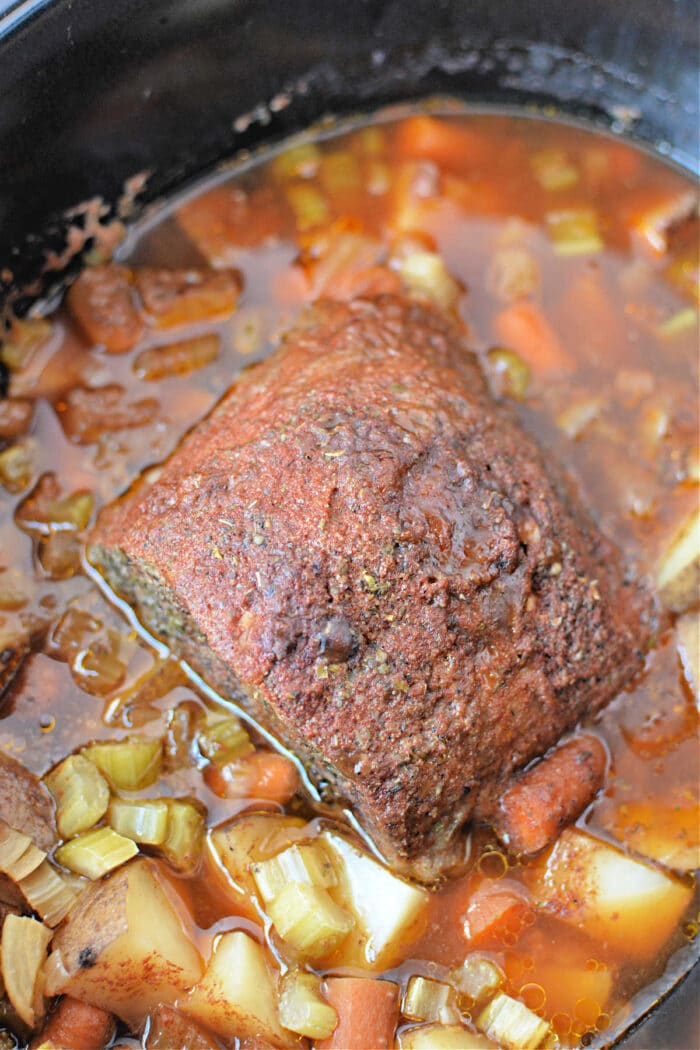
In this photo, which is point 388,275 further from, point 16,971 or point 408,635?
point 16,971

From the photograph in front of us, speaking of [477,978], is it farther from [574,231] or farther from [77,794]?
[574,231]

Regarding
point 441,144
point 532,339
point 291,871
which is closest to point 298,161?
point 441,144

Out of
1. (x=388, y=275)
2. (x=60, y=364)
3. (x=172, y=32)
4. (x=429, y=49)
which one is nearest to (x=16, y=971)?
(x=60, y=364)

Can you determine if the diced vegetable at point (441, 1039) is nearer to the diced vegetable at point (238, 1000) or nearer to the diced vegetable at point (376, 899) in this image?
the diced vegetable at point (376, 899)

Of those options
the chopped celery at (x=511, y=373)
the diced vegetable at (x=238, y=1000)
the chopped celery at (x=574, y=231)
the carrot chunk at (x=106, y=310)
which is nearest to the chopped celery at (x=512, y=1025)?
the diced vegetable at (x=238, y=1000)

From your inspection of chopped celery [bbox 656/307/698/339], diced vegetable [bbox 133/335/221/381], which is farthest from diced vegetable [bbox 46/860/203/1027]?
chopped celery [bbox 656/307/698/339]

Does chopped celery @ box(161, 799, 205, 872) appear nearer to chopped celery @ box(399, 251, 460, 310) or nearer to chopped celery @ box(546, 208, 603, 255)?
chopped celery @ box(399, 251, 460, 310)
